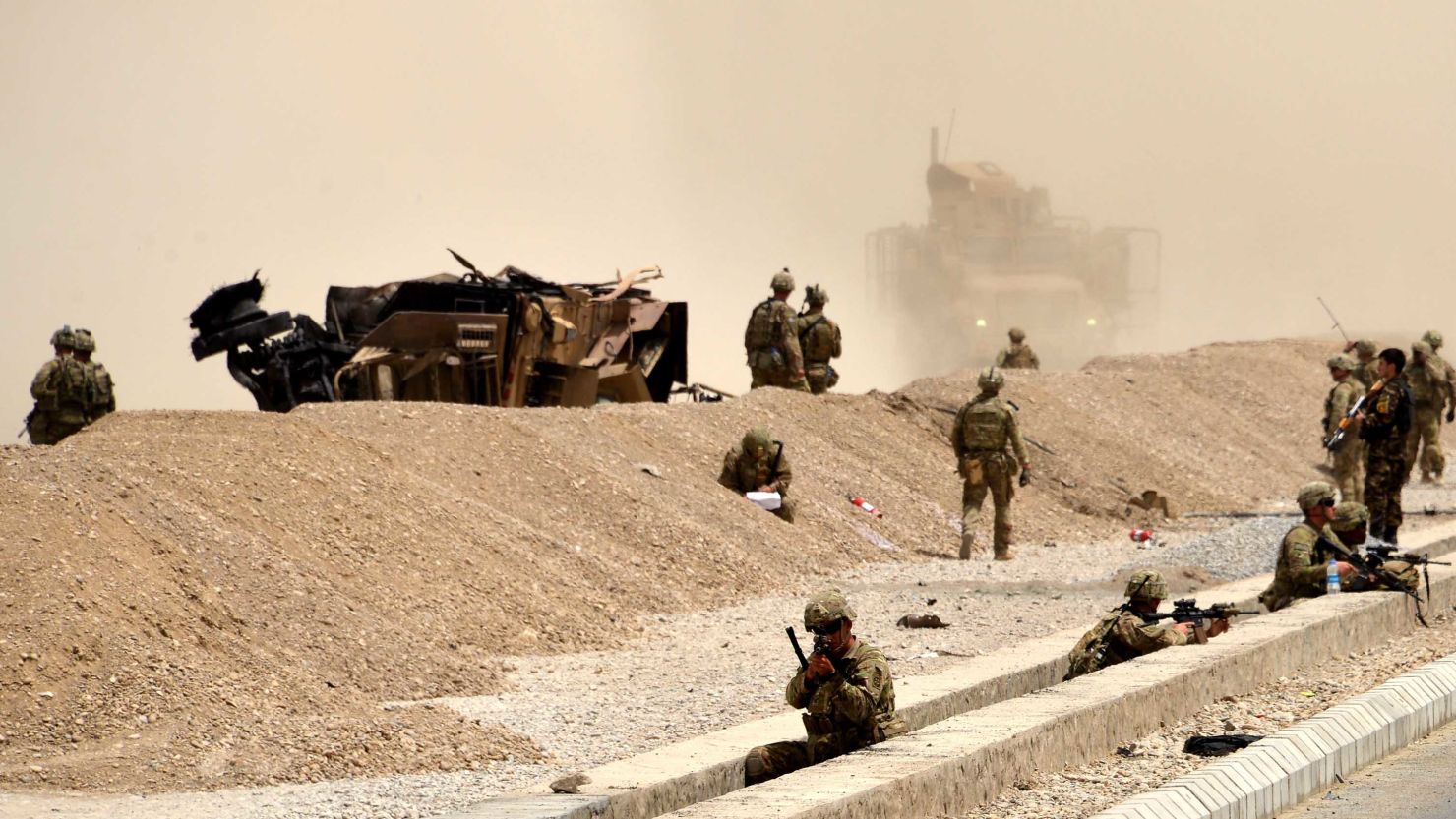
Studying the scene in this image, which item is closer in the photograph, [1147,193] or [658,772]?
[658,772]

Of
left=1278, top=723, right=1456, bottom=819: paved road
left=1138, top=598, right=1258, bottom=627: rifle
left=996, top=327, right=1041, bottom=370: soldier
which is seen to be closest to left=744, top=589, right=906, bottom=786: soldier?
left=1278, top=723, right=1456, bottom=819: paved road

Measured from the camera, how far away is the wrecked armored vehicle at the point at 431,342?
18672 mm

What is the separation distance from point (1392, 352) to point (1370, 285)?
157ft

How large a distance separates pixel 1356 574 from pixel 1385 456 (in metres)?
3.39

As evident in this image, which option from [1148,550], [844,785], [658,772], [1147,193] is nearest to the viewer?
[844,785]

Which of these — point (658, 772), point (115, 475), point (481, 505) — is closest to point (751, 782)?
point (658, 772)

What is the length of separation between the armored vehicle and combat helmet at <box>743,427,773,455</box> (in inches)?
1062

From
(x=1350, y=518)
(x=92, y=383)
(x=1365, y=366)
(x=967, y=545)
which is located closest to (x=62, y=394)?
(x=92, y=383)

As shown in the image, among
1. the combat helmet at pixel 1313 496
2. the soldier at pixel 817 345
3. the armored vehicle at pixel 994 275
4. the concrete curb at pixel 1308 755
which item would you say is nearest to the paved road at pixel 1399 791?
the concrete curb at pixel 1308 755

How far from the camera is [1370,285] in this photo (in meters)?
59.0

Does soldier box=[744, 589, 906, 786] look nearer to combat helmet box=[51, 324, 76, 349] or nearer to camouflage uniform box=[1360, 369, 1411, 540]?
camouflage uniform box=[1360, 369, 1411, 540]

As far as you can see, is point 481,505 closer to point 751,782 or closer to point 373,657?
point 373,657

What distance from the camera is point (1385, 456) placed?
1386 centimetres

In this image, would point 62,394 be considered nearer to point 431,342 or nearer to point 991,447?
point 431,342
